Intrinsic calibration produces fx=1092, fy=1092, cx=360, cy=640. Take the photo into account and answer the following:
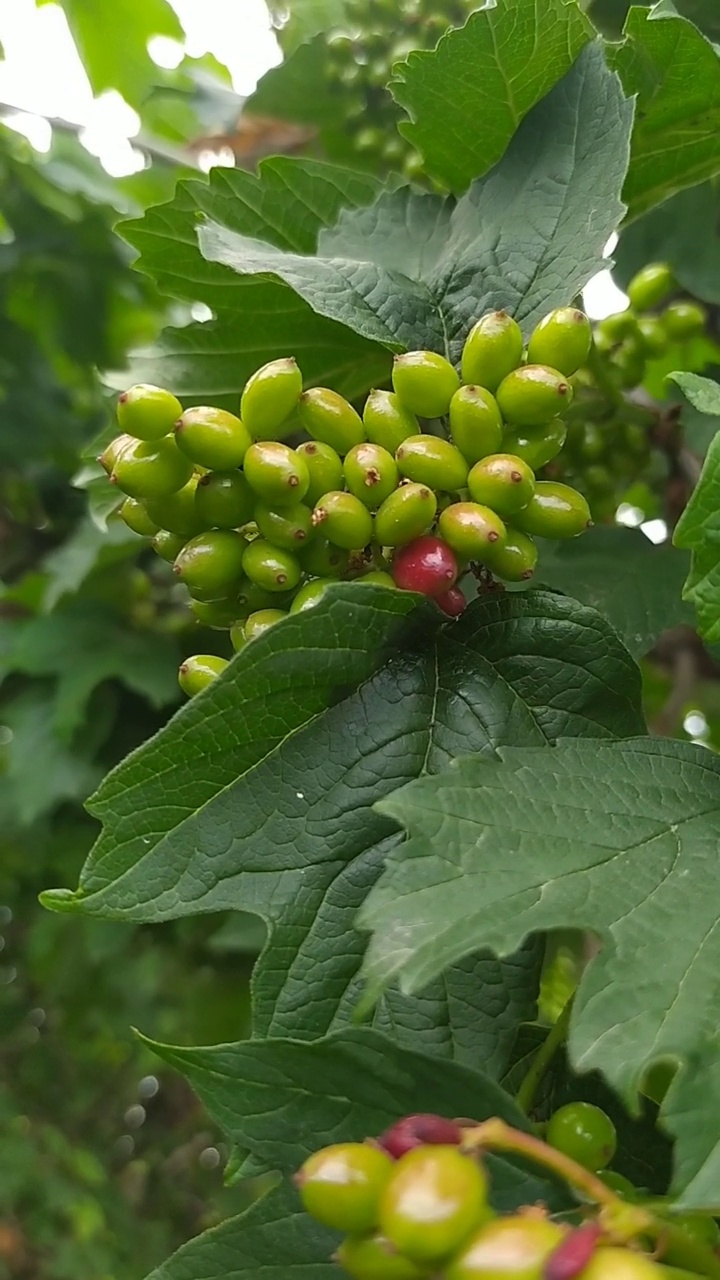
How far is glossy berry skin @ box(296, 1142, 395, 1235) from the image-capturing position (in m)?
0.42

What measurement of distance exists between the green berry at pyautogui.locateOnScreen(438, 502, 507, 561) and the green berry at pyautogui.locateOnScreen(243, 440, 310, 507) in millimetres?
88

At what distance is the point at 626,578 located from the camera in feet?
3.18

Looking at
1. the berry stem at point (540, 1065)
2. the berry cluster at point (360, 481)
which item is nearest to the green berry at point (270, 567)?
the berry cluster at point (360, 481)

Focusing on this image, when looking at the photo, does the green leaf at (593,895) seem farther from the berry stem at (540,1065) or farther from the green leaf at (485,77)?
the green leaf at (485,77)

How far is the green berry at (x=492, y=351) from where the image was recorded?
0.67 m

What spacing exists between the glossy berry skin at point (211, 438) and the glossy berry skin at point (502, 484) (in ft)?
0.47

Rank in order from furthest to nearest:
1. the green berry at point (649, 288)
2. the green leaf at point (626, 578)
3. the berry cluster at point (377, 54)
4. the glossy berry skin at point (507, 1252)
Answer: the berry cluster at point (377, 54), the green berry at point (649, 288), the green leaf at point (626, 578), the glossy berry skin at point (507, 1252)

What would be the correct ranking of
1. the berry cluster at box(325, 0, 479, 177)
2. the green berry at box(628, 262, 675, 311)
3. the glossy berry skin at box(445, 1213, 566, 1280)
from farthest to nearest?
the berry cluster at box(325, 0, 479, 177) < the green berry at box(628, 262, 675, 311) < the glossy berry skin at box(445, 1213, 566, 1280)

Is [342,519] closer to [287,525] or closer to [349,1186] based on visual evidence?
[287,525]

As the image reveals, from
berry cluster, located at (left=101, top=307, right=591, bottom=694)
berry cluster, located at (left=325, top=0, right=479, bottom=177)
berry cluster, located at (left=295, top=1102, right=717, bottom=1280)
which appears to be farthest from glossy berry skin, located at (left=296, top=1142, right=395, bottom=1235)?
berry cluster, located at (left=325, top=0, right=479, bottom=177)

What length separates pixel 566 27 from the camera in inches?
28.5

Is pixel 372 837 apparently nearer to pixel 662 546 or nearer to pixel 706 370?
pixel 662 546

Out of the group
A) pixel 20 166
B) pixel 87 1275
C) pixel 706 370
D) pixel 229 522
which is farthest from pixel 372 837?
pixel 87 1275

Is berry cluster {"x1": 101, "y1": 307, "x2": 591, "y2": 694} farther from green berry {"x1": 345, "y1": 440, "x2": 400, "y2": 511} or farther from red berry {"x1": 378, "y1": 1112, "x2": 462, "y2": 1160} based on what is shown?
red berry {"x1": 378, "y1": 1112, "x2": 462, "y2": 1160}
